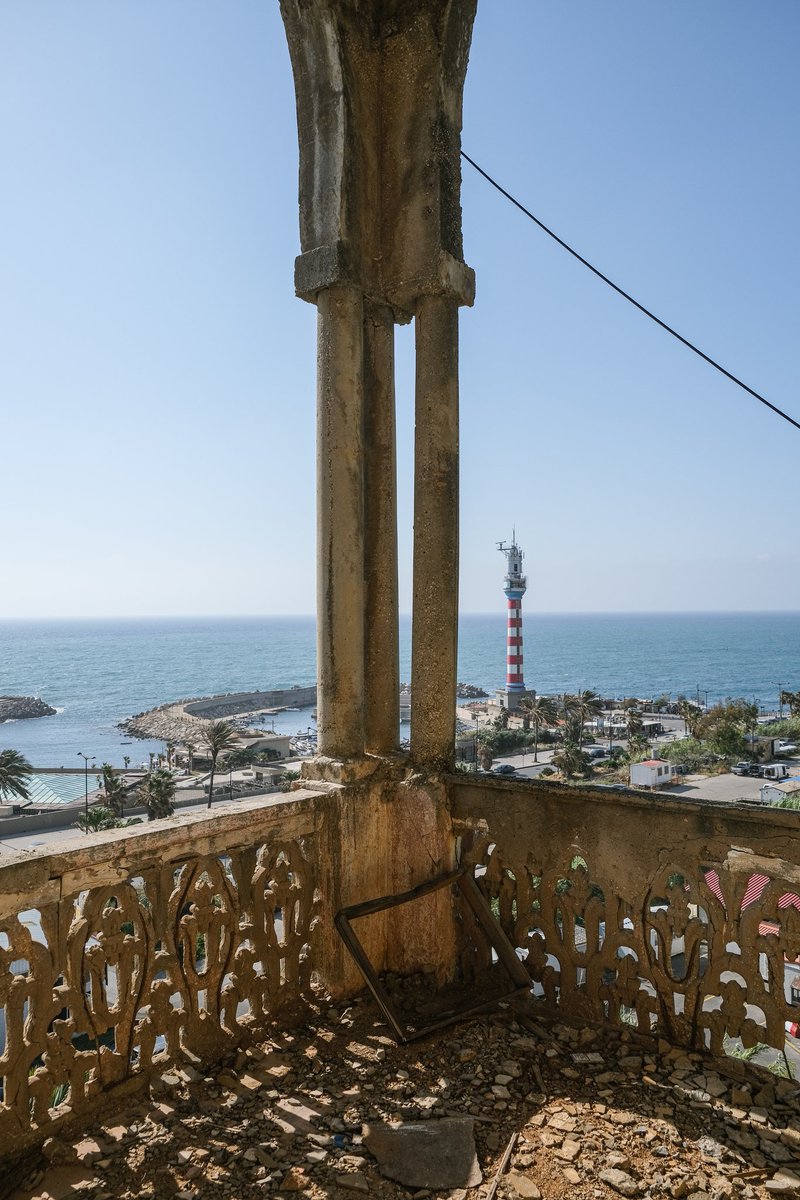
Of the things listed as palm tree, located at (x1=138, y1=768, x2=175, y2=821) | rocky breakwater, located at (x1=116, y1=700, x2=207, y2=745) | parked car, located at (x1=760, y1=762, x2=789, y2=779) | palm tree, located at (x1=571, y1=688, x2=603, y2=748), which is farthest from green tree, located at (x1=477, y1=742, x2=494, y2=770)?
rocky breakwater, located at (x1=116, y1=700, x2=207, y2=745)

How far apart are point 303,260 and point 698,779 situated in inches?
2219

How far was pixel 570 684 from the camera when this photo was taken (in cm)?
12812

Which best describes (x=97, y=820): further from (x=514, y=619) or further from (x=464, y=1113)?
(x=514, y=619)

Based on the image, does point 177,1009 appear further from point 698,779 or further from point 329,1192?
point 698,779

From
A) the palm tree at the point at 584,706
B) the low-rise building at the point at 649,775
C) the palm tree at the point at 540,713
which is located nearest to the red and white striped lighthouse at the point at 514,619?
the palm tree at the point at 540,713

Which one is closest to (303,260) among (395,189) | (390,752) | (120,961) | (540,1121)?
(395,189)

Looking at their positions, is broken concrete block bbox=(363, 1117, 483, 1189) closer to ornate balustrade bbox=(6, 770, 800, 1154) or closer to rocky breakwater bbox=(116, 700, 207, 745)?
ornate balustrade bbox=(6, 770, 800, 1154)

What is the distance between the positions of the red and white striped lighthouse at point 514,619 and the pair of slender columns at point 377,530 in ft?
223

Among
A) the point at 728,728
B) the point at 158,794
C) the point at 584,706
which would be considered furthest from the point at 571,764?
the point at 158,794

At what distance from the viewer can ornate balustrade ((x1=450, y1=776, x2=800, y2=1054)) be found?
2.88 meters

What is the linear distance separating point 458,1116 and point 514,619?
72070 mm

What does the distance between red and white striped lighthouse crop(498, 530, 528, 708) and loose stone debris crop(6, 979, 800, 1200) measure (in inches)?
2716

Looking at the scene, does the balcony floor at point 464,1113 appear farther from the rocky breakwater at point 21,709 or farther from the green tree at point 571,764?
the rocky breakwater at point 21,709

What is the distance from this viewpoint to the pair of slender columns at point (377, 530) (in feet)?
12.5
